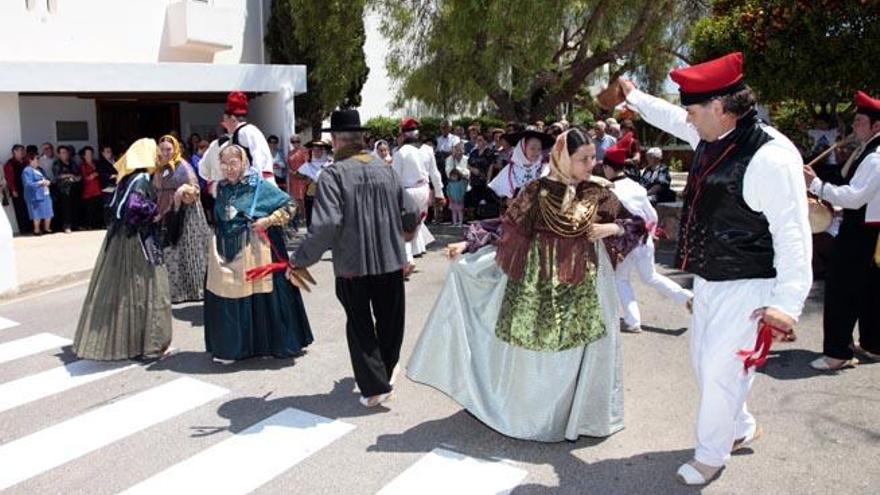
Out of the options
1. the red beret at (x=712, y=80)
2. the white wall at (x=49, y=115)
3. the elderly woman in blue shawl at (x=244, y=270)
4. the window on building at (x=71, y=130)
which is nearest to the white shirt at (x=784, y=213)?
the red beret at (x=712, y=80)

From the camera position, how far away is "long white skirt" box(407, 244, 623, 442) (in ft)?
14.8

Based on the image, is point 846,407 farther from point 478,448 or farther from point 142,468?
point 142,468

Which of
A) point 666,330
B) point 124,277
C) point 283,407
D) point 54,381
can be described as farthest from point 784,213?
point 54,381

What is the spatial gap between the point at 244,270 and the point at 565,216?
279 centimetres

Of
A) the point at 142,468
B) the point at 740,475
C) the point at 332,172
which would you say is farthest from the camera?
the point at 332,172

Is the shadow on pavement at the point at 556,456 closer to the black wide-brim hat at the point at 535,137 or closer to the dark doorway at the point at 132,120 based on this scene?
the black wide-brim hat at the point at 535,137

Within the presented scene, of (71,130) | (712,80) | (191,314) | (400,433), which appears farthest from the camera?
(71,130)

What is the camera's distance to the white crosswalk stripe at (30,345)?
6.74 meters

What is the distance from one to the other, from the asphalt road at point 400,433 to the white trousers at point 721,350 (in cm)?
33

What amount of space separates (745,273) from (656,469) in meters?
1.26

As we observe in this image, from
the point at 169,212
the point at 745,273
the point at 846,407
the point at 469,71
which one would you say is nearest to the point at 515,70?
the point at 469,71

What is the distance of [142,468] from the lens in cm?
446

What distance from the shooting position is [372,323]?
16.8ft

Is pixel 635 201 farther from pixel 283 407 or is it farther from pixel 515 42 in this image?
pixel 515 42
